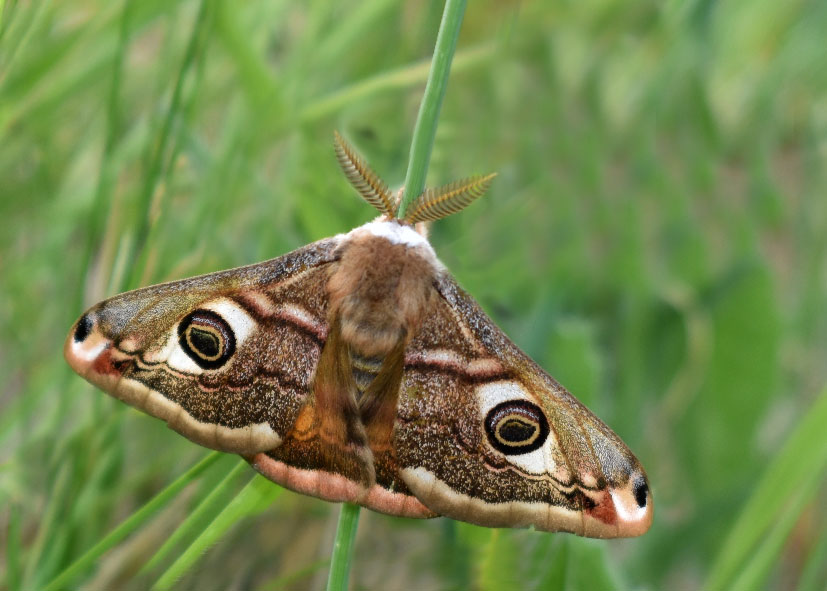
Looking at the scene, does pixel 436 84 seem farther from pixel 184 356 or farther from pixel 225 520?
pixel 225 520

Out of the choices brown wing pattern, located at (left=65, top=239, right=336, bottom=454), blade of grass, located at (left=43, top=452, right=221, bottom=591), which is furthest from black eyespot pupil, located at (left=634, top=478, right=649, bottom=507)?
blade of grass, located at (left=43, top=452, right=221, bottom=591)

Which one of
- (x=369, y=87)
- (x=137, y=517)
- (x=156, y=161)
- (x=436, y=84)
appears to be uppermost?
(x=369, y=87)

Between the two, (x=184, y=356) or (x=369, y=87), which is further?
(x=369, y=87)

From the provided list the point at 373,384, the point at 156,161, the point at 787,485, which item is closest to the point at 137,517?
the point at 373,384

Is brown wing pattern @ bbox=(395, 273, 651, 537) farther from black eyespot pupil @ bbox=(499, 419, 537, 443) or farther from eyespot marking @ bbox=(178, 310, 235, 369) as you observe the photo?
eyespot marking @ bbox=(178, 310, 235, 369)

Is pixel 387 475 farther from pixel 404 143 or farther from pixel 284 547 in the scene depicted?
pixel 404 143

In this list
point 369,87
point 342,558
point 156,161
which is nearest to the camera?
point 342,558

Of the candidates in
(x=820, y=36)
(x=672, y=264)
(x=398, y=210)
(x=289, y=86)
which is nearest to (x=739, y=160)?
(x=672, y=264)
